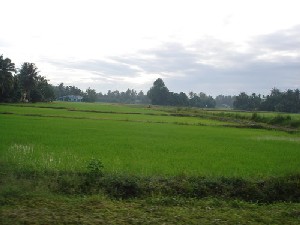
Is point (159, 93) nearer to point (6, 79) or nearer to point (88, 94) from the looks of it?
point (88, 94)

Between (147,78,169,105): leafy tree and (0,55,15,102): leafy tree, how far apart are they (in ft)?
180

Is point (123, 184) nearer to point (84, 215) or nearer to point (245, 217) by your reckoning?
point (84, 215)

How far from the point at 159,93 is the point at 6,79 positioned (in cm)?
5855

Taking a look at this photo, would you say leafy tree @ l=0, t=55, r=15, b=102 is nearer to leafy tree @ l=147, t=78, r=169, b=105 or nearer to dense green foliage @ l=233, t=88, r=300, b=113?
leafy tree @ l=147, t=78, r=169, b=105

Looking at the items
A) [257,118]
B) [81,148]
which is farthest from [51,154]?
[257,118]

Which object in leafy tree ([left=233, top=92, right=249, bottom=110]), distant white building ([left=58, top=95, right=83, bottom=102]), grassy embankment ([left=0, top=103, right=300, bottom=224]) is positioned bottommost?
grassy embankment ([left=0, top=103, right=300, bottom=224])

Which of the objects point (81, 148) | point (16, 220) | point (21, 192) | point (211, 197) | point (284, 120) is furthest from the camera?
point (284, 120)

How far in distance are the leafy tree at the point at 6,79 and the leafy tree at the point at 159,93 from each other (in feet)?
180

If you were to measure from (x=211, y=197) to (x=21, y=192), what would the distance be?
13.3 ft

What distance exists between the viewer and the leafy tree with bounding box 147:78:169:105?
104375 millimetres

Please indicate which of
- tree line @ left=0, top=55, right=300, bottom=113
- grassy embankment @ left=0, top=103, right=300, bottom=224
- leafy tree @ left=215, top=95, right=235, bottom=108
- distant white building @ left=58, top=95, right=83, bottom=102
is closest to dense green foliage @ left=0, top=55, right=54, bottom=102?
tree line @ left=0, top=55, right=300, bottom=113

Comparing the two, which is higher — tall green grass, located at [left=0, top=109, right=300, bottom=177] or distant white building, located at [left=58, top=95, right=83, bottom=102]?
distant white building, located at [left=58, top=95, right=83, bottom=102]

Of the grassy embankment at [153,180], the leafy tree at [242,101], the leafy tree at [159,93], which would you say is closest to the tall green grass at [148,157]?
the grassy embankment at [153,180]

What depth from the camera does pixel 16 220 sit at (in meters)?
5.02
